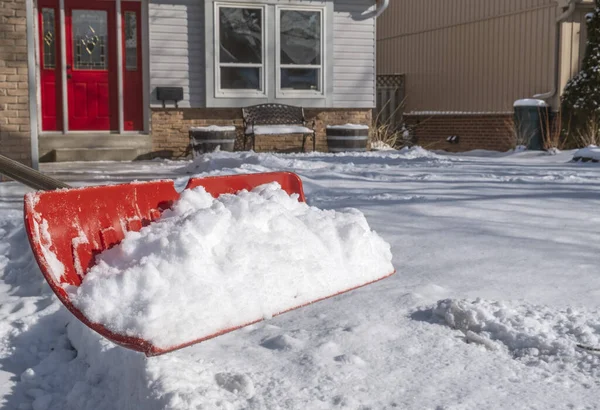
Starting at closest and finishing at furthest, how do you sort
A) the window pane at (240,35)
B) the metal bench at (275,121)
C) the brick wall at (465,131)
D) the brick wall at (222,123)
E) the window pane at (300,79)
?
the brick wall at (222,123) → the metal bench at (275,121) → the window pane at (240,35) → the window pane at (300,79) → the brick wall at (465,131)

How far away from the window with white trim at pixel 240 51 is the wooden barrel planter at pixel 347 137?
1.45 metres

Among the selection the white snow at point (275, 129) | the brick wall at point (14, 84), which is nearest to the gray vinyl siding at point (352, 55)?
the white snow at point (275, 129)

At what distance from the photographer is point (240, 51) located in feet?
44.6

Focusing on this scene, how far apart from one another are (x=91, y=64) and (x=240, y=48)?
8.40 ft

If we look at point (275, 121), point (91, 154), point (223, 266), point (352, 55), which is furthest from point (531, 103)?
point (223, 266)

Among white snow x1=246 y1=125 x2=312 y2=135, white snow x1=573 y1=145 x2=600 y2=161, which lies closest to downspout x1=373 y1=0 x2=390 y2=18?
white snow x1=246 y1=125 x2=312 y2=135

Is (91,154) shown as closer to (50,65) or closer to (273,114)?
(50,65)

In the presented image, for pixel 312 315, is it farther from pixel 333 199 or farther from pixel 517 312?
pixel 333 199

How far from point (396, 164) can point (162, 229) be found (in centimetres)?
791

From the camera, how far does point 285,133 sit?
521 inches

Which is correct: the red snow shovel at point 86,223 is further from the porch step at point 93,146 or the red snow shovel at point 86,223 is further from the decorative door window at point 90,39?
the decorative door window at point 90,39

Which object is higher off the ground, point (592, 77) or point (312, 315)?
point (592, 77)

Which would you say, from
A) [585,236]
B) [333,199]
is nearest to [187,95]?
[333,199]

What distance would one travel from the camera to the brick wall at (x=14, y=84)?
350 inches
